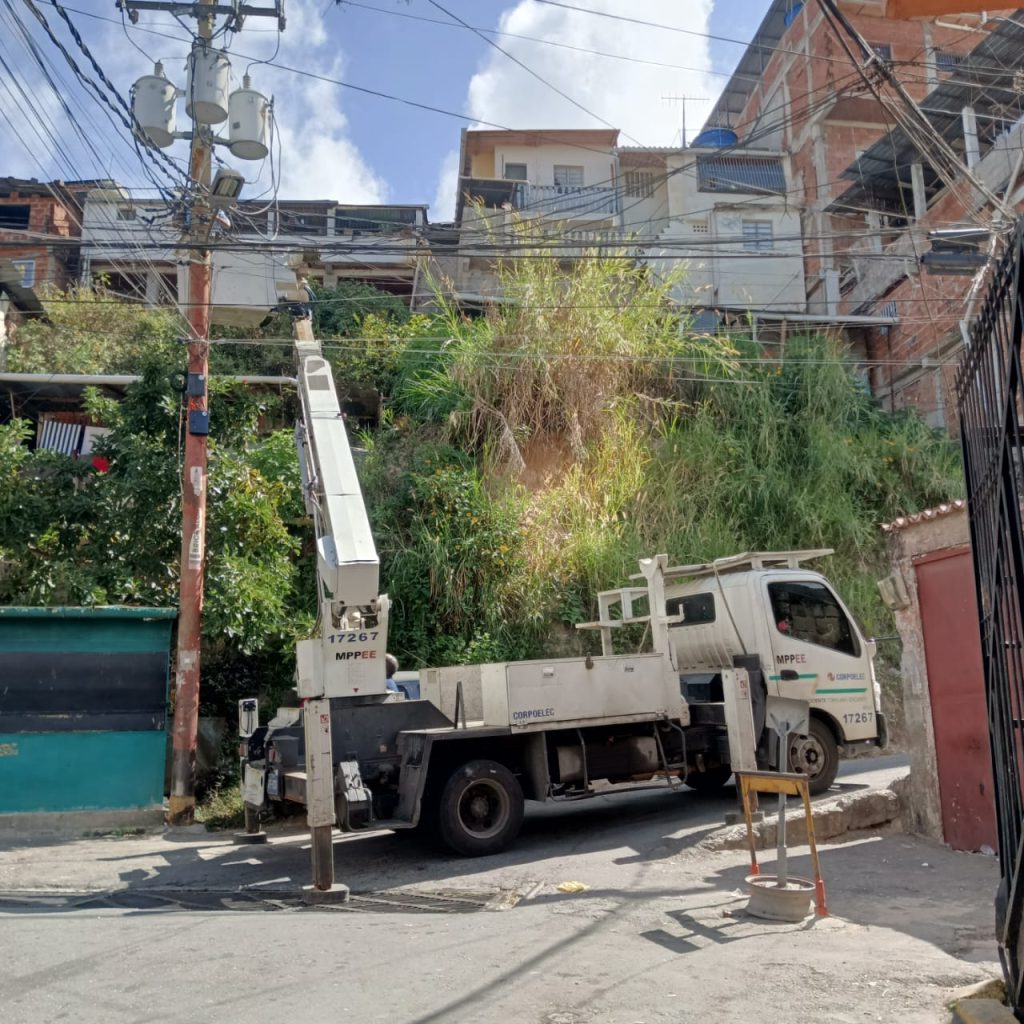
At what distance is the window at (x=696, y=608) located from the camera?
11.6m

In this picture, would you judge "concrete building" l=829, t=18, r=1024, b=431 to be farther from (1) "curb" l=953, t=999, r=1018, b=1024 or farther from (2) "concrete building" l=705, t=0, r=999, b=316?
(1) "curb" l=953, t=999, r=1018, b=1024

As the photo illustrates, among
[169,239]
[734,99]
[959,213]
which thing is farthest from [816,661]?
[734,99]

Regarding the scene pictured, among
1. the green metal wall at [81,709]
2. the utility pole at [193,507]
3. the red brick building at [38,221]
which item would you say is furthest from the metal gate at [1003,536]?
the red brick building at [38,221]

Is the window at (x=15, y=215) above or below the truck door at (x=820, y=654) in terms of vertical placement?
above

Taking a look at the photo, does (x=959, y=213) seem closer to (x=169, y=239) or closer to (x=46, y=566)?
(x=169, y=239)

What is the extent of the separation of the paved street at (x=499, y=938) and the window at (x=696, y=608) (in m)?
2.64

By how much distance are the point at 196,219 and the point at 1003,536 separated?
1059cm

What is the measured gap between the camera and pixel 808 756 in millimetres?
11070

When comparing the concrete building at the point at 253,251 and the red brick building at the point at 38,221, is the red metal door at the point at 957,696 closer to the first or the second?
the concrete building at the point at 253,251

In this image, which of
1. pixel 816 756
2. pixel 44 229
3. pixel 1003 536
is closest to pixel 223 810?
pixel 816 756

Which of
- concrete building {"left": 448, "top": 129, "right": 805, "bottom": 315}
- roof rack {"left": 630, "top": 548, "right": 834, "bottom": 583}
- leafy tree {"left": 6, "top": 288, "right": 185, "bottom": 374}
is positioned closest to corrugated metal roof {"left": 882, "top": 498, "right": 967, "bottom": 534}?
roof rack {"left": 630, "top": 548, "right": 834, "bottom": 583}

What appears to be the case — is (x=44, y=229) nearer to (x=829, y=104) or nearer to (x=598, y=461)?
(x=598, y=461)


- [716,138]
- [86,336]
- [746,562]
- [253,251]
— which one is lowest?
[746,562]

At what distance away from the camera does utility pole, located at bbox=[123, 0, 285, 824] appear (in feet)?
38.8
